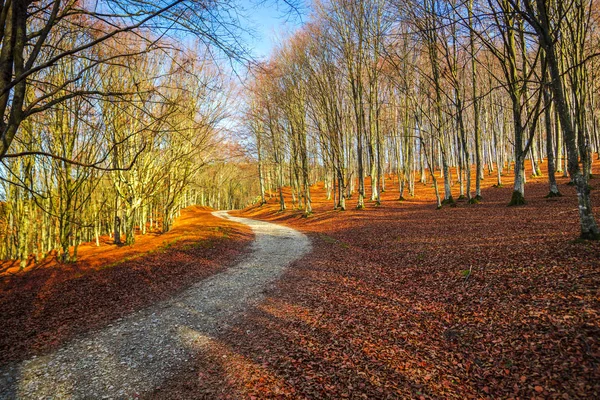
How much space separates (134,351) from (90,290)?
4.25 metres

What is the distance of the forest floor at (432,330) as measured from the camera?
3541 millimetres

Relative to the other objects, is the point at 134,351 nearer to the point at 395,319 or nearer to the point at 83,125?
the point at 395,319

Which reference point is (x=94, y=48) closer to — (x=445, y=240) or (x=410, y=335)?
(x=410, y=335)

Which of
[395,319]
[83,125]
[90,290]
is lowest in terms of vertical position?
[395,319]

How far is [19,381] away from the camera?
13.1ft

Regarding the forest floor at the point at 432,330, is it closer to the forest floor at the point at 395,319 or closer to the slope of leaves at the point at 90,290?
the forest floor at the point at 395,319

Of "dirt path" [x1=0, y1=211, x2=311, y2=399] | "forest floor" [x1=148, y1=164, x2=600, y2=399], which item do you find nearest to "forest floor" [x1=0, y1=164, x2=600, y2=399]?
"forest floor" [x1=148, y1=164, x2=600, y2=399]

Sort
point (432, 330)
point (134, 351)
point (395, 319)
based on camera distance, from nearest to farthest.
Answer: point (134, 351)
point (432, 330)
point (395, 319)

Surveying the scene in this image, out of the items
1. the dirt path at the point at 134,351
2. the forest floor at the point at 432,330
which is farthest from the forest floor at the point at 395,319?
the dirt path at the point at 134,351

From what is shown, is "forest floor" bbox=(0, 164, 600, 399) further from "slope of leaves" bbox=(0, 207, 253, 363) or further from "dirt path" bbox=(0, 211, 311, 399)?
"dirt path" bbox=(0, 211, 311, 399)

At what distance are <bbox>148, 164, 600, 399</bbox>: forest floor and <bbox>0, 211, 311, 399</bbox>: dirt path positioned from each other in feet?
1.58

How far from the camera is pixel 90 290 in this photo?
7691 millimetres

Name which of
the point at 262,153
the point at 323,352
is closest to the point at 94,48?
the point at 323,352

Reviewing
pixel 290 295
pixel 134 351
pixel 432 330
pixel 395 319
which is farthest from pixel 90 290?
pixel 432 330
